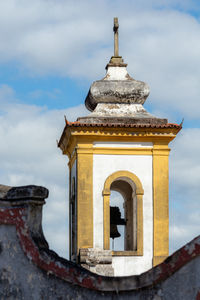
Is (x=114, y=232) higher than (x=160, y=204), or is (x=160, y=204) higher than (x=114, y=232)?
(x=160, y=204)

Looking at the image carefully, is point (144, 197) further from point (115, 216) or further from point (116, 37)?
point (116, 37)

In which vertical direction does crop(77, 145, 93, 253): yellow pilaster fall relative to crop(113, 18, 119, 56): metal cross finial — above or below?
below

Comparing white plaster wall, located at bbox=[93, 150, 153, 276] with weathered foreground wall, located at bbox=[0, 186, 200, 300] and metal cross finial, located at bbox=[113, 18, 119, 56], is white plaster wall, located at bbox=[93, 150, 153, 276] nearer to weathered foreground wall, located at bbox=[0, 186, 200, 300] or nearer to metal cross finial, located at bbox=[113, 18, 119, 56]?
metal cross finial, located at bbox=[113, 18, 119, 56]

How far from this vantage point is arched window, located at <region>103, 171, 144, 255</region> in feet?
47.0

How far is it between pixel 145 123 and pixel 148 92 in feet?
3.31

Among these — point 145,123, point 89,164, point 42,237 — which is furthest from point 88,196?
point 42,237

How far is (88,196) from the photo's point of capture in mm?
14336

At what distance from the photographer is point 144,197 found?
47.6ft

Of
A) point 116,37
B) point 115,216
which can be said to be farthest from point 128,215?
point 116,37

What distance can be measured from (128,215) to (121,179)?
94 centimetres

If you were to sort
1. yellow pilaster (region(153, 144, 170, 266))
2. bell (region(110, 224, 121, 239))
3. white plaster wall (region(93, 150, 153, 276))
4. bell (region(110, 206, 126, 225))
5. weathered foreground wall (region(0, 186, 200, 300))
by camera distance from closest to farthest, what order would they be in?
weathered foreground wall (region(0, 186, 200, 300))
white plaster wall (region(93, 150, 153, 276))
yellow pilaster (region(153, 144, 170, 266))
bell (region(110, 224, 121, 239))
bell (region(110, 206, 126, 225))

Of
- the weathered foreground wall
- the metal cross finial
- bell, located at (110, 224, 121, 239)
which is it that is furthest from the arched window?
the weathered foreground wall

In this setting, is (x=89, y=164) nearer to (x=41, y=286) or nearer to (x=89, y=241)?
(x=89, y=241)

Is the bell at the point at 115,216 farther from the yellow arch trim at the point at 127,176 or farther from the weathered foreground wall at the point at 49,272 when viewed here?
the weathered foreground wall at the point at 49,272
